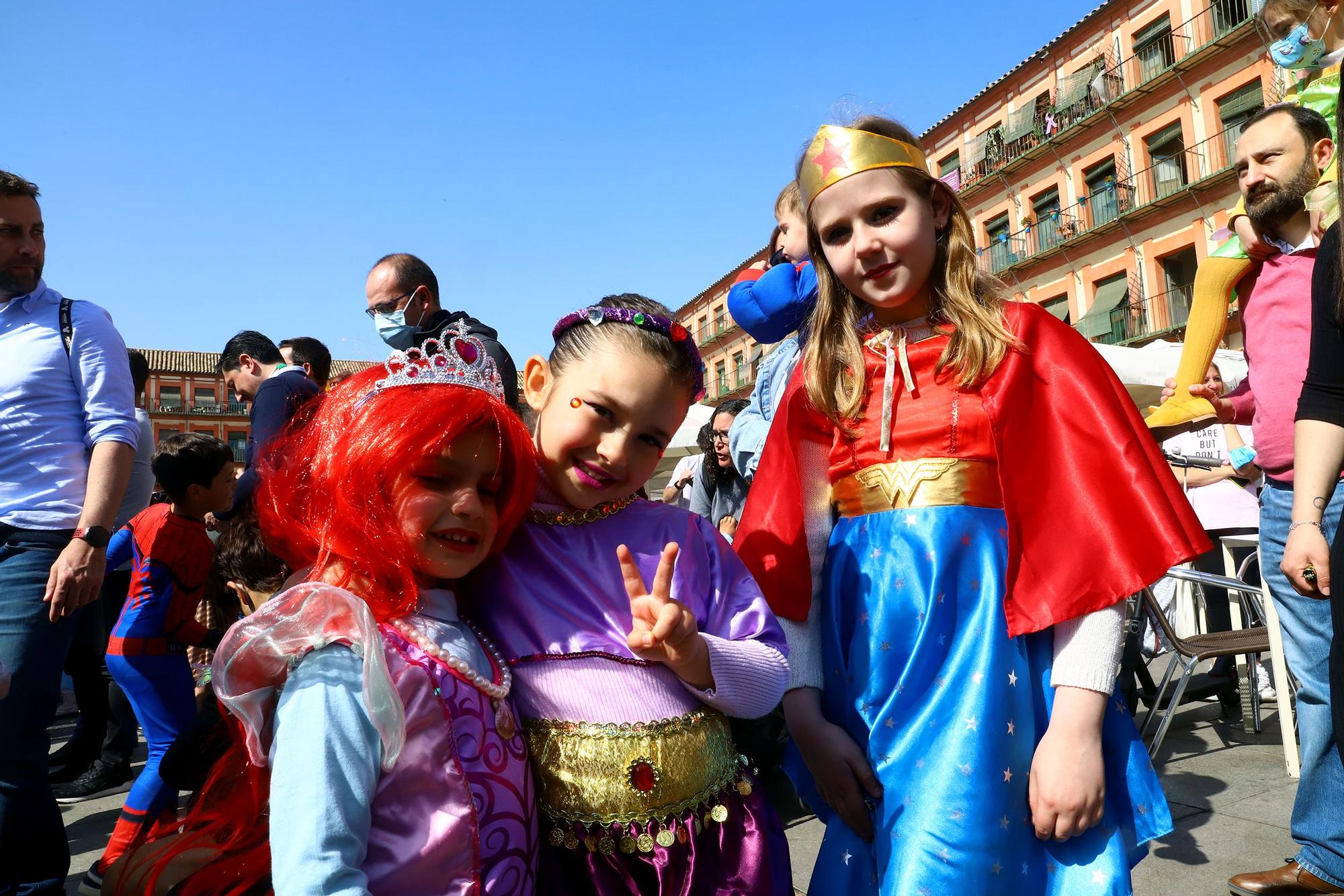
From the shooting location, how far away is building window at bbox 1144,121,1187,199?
22656 mm

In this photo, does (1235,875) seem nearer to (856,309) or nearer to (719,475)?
(856,309)

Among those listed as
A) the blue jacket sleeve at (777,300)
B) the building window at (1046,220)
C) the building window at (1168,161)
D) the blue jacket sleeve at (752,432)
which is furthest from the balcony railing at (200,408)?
the blue jacket sleeve at (777,300)

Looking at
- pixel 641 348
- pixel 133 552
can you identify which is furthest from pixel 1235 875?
pixel 133 552

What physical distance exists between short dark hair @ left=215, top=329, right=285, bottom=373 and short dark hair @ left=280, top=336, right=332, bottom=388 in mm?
127

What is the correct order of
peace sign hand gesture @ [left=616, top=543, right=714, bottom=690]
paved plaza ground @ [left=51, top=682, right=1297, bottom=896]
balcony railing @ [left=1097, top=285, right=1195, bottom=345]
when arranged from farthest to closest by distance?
balcony railing @ [left=1097, top=285, right=1195, bottom=345] → paved plaza ground @ [left=51, top=682, right=1297, bottom=896] → peace sign hand gesture @ [left=616, top=543, right=714, bottom=690]

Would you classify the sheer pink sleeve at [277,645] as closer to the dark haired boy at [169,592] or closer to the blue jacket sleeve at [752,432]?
the blue jacket sleeve at [752,432]

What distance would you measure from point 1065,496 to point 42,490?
9.23 ft

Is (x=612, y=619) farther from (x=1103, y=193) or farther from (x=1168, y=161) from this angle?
(x=1103, y=193)

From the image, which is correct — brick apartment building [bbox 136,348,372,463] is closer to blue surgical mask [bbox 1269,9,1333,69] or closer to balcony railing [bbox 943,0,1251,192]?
balcony railing [bbox 943,0,1251,192]

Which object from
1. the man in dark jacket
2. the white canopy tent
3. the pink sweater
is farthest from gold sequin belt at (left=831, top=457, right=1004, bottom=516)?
the white canopy tent

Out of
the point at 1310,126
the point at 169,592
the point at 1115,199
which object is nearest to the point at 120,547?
the point at 169,592

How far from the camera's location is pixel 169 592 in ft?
12.7

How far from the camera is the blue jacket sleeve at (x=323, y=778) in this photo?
3.84 ft

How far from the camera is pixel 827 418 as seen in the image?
183 centimetres
